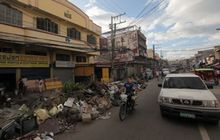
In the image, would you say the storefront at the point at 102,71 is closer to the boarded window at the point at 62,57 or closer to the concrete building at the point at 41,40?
the concrete building at the point at 41,40

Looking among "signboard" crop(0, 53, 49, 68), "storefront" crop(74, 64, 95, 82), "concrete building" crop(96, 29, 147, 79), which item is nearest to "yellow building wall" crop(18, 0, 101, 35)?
"signboard" crop(0, 53, 49, 68)

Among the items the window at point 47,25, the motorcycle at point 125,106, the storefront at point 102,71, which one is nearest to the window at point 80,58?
the storefront at point 102,71

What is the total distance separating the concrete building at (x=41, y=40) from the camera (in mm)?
14562

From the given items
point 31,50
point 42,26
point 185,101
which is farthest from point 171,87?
point 42,26

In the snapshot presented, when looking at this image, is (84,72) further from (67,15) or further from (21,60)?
(21,60)

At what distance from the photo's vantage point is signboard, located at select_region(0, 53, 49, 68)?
13878mm

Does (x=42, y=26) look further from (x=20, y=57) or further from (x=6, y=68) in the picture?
(x=6, y=68)

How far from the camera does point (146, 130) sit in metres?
6.24

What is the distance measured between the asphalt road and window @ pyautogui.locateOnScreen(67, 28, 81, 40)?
56.9 ft

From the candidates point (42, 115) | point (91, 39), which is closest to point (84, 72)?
point (91, 39)

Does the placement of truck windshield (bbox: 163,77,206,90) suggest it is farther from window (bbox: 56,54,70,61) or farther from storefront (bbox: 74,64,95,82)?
storefront (bbox: 74,64,95,82)

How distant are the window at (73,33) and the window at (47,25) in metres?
2.64

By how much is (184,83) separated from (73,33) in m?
18.6

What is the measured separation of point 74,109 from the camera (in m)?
8.45
